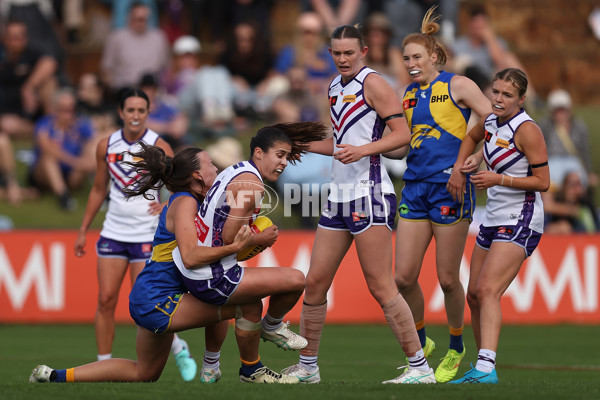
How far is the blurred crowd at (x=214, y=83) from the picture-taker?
1512 centimetres

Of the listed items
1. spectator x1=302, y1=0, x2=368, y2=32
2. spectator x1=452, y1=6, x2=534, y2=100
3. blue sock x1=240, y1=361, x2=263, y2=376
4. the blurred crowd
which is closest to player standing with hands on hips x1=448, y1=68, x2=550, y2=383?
blue sock x1=240, y1=361, x2=263, y2=376

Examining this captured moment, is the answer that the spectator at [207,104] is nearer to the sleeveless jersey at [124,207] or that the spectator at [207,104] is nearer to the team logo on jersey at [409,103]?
the sleeveless jersey at [124,207]

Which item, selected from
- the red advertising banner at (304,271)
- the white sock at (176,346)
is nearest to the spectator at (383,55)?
the red advertising banner at (304,271)

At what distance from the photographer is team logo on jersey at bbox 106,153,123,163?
28.2 feet

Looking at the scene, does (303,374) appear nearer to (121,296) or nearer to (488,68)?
(121,296)

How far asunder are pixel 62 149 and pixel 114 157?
6840 millimetres

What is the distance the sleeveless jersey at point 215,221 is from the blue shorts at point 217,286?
0.03 m

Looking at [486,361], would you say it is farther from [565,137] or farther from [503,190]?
[565,137]

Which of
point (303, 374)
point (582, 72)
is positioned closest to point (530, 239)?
point (303, 374)

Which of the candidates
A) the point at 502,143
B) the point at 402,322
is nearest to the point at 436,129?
the point at 502,143

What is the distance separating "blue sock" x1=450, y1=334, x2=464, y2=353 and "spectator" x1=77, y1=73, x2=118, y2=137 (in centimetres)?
904

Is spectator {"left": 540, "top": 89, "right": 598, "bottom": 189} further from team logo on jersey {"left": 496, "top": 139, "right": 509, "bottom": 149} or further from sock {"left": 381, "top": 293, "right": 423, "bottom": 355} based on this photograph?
sock {"left": 381, "top": 293, "right": 423, "bottom": 355}

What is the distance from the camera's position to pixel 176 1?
59.3 feet

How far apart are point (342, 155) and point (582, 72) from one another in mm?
14201
